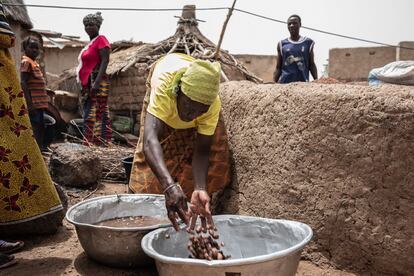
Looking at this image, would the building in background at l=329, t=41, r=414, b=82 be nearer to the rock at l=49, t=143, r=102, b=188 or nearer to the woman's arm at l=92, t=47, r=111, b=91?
the woman's arm at l=92, t=47, r=111, b=91

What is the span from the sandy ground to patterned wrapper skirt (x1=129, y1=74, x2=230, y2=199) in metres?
0.62

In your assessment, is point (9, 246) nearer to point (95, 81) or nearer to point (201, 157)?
point (201, 157)

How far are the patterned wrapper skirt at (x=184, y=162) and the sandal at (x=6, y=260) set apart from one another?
0.98m

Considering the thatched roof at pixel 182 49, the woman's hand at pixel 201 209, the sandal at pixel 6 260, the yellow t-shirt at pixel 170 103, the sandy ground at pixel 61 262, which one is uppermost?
the thatched roof at pixel 182 49

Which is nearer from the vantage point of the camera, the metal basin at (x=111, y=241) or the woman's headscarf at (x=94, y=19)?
the metal basin at (x=111, y=241)

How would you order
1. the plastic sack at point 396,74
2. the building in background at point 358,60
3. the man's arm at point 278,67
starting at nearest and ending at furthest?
the plastic sack at point 396,74 → the man's arm at point 278,67 → the building in background at point 358,60

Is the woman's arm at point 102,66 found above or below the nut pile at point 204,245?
above

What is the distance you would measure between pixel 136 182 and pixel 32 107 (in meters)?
2.53

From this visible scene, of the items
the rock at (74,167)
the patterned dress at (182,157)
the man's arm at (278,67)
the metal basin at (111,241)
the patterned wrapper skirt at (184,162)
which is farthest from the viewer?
the man's arm at (278,67)

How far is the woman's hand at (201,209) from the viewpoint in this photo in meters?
2.23

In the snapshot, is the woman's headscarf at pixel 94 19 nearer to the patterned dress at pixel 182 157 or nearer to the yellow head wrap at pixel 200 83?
the patterned dress at pixel 182 157

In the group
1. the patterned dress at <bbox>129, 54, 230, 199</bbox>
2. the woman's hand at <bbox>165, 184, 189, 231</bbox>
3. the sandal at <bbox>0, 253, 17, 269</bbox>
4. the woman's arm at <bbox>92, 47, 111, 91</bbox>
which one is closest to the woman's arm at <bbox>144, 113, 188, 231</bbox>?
the woman's hand at <bbox>165, 184, 189, 231</bbox>

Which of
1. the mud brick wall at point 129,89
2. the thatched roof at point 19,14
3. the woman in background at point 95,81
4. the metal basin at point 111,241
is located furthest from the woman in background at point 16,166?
the mud brick wall at point 129,89

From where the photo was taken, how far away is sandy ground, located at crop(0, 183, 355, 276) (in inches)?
98.3
